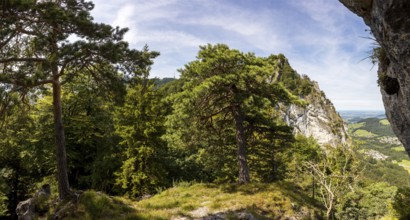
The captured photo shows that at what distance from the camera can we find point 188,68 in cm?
1598

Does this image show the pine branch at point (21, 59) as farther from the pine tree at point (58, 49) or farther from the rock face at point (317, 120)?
the rock face at point (317, 120)

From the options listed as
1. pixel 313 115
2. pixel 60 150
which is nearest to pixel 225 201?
pixel 60 150

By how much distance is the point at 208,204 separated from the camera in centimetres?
1393

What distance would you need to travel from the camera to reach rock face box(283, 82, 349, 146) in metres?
117

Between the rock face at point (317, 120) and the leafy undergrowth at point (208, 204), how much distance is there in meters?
103

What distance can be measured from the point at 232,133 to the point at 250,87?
15.7 feet

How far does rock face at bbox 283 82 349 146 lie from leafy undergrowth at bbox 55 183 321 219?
10288 cm

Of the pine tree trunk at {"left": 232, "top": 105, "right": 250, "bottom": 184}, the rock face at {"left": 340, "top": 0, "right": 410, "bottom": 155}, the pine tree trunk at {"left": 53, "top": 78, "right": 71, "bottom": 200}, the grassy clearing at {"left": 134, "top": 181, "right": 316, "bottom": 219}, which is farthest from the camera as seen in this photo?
the pine tree trunk at {"left": 232, "top": 105, "right": 250, "bottom": 184}

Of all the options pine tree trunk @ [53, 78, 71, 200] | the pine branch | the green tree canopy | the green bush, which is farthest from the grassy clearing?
the pine branch

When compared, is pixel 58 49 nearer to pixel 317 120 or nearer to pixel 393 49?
pixel 393 49

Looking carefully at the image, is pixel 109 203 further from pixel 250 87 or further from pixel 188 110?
pixel 250 87

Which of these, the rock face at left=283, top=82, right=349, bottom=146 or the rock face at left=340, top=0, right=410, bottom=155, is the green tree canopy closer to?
the rock face at left=340, top=0, right=410, bottom=155

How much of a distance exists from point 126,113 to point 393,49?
2017cm

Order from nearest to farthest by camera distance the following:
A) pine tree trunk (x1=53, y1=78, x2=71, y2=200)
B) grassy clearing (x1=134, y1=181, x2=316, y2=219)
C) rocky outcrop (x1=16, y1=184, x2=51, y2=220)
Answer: grassy clearing (x1=134, y1=181, x2=316, y2=219) < rocky outcrop (x1=16, y1=184, x2=51, y2=220) < pine tree trunk (x1=53, y1=78, x2=71, y2=200)
